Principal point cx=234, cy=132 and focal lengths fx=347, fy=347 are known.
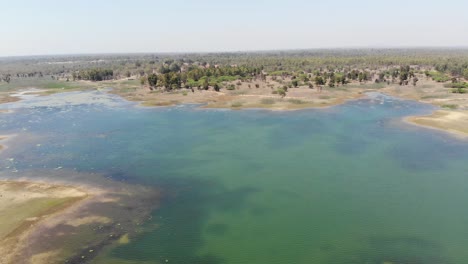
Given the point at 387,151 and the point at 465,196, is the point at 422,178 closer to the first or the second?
the point at 465,196

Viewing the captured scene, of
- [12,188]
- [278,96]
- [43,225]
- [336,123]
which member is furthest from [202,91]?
[43,225]

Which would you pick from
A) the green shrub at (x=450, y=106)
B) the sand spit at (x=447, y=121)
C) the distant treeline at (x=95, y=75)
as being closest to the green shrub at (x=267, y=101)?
the sand spit at (x=447, y=121)

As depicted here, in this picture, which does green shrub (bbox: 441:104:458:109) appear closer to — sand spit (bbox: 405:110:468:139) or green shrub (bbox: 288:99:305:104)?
sand spit (bbox: 405:110:468:139)

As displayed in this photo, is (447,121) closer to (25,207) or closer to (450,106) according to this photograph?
(450,106)

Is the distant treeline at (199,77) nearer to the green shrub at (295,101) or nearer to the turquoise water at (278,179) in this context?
the green shrub at (295,101)

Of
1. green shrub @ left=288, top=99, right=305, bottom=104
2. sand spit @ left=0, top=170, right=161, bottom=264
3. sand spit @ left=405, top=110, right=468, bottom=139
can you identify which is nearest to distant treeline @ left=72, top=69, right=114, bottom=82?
green shrub @ left=288, top=99, right=305, bottom=104

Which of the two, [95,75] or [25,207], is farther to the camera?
[95,75]

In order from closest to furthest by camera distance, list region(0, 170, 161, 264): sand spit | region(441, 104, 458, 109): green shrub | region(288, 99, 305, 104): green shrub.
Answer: region(0, 170, 161, 264): sand spit → region(441, 104, 458, 109): green shrub → region(288, 99, 305, 104): green shrub

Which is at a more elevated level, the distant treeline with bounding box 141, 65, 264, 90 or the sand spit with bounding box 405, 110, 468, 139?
the distant treeline with bounding box 141, 65, 264, 90

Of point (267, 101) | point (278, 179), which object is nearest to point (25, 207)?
point (278, 179)
